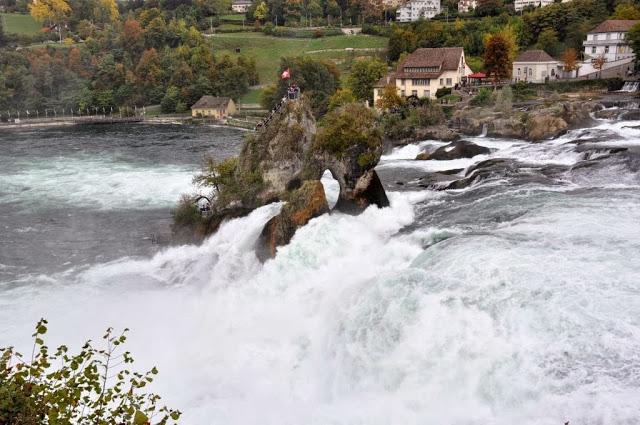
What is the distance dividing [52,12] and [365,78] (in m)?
146

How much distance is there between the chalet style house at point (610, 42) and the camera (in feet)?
272

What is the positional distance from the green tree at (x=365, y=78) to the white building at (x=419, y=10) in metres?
78.3

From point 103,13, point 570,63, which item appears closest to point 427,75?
point 570,63

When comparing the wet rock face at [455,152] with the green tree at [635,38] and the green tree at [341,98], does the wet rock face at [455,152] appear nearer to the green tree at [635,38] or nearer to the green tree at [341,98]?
the green tree at [341,98]

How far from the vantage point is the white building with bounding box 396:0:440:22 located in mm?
162625

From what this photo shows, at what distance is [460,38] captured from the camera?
116500 millimetres

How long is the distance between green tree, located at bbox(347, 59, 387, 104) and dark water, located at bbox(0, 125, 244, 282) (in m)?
20.8

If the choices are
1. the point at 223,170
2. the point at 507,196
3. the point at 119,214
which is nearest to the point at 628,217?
the point at 507,196

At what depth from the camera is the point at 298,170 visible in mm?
38719

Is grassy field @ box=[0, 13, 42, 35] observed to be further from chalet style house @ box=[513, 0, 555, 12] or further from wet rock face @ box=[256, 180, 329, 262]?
wet rock face @ box=[256, 180, 329, 262]

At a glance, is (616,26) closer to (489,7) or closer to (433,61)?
(433,61)

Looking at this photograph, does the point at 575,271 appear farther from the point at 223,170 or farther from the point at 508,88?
the point at 508,88

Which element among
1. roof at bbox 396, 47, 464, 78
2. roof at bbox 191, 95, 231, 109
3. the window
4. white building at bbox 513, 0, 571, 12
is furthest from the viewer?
white building at bbox 513, 0, 571, 12

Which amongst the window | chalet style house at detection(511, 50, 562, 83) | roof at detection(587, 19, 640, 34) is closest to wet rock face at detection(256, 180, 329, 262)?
the window
